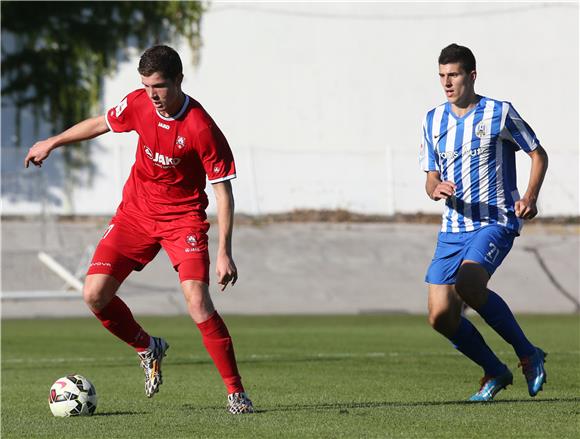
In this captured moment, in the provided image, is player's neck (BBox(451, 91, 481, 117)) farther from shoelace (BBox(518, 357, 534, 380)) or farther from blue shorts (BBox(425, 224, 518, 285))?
shoelace (BBox(518, 357, 534, 380))

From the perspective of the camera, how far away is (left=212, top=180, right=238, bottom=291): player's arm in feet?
24.7

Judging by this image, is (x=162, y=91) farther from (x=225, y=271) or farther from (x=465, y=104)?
(x=465, y=104)

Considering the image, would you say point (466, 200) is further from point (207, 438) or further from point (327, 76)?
point (327, 76)

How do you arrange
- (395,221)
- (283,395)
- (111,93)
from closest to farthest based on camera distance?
(283,395) < (395,221) < (111,93)

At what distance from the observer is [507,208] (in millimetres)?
8531

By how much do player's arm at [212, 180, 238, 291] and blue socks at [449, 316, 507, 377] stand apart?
183cm

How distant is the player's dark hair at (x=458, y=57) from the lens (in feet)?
27.4

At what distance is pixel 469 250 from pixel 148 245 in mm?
2102

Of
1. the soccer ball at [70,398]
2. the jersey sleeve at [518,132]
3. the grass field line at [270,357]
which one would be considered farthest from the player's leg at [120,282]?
the grass field line at [270,357]

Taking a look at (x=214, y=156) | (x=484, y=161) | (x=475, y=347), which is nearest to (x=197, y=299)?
(x=214, y=156)

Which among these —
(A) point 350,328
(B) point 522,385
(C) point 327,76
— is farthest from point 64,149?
(B) point 522,385

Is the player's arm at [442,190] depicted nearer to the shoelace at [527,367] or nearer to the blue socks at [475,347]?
the blue socks at [475,347]

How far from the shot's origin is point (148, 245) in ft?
27.5

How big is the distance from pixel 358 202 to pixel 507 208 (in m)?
19.4
